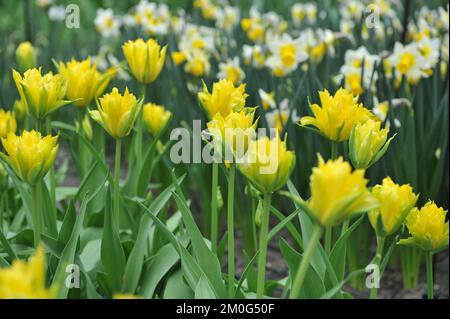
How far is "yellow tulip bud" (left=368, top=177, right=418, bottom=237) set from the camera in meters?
1.26

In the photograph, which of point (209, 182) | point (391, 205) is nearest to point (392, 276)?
point (209, 182)

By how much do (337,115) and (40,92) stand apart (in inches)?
24.7

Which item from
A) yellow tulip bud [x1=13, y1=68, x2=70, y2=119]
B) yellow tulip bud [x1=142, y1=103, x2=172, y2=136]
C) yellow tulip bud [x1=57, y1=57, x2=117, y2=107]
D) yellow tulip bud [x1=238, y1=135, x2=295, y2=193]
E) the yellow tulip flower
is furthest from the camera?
yellow tulip bud [x1=142, y1=103, x2=172, y2=136]

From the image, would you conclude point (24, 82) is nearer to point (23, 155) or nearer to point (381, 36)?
point (23, 155)

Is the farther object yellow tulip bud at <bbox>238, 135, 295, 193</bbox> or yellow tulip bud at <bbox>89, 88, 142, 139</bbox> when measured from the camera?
yellow tulip bud at <bbox>89, 88, 142, 139</bbox>

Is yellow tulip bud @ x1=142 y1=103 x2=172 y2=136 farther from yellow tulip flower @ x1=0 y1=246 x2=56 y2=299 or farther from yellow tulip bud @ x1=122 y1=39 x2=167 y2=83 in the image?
yellow tulip flower @ x1=0 y1=246 x2=56 y2=299

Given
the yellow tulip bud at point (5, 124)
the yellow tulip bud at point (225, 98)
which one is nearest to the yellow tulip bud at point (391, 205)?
the yellow tulip bud at point (225, 98)

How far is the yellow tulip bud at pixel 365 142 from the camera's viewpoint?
1370 millimetres

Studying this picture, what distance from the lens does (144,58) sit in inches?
73.0

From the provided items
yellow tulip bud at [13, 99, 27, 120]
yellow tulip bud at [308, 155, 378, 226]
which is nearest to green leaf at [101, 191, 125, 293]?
yellow tulip bud at [308, 155, 378, 226]

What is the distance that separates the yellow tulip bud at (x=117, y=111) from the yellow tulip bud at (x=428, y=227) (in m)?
0.59

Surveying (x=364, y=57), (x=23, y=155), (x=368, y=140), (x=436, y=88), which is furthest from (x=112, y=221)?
(x=436, y=88)

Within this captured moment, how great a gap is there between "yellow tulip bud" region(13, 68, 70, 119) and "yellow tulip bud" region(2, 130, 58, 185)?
22 centimetres

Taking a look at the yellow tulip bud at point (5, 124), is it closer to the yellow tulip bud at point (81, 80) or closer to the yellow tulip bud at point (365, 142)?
the yellow tulip bud at point (81, 80)
